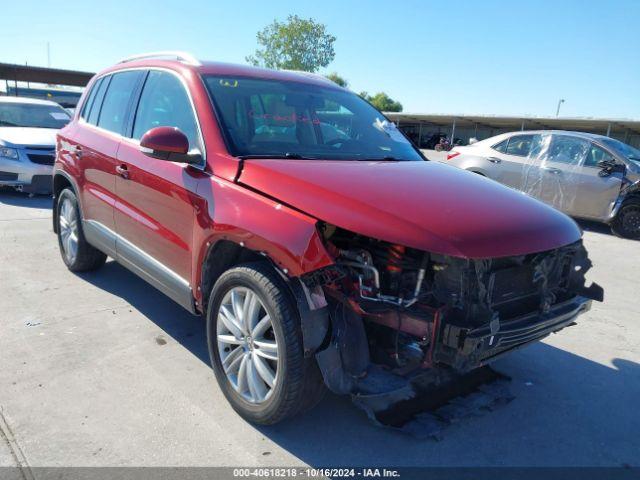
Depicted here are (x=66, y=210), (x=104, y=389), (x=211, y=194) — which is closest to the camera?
(x=211, y=194)

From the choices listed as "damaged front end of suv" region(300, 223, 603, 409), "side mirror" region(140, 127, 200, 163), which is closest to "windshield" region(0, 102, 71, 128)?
"side mirror" region(140, 127, 200, 163)

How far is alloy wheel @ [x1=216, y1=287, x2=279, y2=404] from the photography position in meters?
2.61

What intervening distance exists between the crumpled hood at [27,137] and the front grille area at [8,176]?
514 millimetres

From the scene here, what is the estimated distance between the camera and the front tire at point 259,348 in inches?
95.8

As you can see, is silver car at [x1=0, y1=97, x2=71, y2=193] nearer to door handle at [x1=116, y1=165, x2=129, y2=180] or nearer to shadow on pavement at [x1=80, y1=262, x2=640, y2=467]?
door handle at [x1=116, y1=165, x2=129, y2=180]

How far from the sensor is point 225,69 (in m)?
3.52

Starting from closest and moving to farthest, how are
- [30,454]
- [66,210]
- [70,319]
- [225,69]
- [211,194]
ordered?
[30,454] → [211,194] → [225,69] → [70,319] → [66,210]

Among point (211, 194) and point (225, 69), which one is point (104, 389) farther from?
point (225, 69)

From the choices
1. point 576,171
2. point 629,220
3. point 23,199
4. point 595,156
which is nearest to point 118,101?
point 23,199

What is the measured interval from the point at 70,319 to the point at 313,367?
2.47m

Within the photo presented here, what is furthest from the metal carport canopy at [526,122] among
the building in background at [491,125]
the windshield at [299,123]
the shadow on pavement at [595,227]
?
the windshield at [299,123]

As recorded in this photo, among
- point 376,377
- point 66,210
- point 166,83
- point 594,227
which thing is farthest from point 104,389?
point 594,227

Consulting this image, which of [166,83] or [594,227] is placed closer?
[166,83]

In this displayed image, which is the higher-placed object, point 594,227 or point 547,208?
point 547,208
